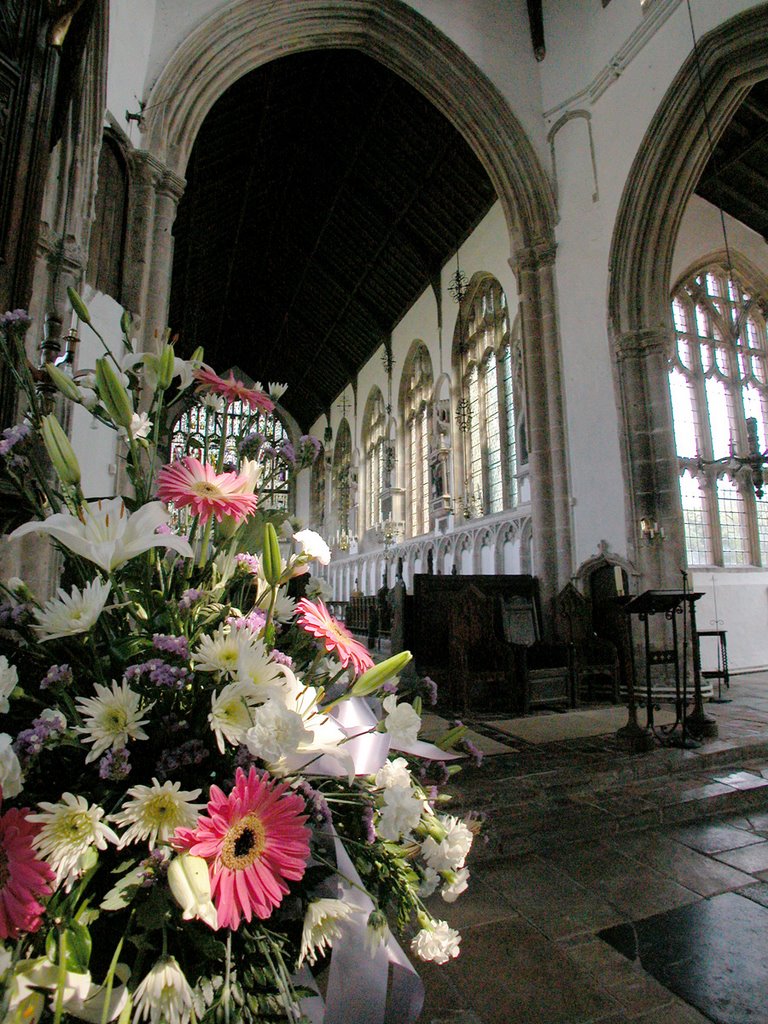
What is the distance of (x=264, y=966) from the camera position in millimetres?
477

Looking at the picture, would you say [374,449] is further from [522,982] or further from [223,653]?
[223,653]

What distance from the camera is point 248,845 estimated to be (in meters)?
0.46

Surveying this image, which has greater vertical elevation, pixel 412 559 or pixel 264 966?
pixel 412 559

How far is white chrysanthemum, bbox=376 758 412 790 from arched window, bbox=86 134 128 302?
207 inches

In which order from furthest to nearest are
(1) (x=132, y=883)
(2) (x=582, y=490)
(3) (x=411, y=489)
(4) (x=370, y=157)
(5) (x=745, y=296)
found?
(3) (x=411, y=489) → (4) (x=370, y=157) → (5) (x=745, y=296) → (2) (x=582, y=490) → (1) (x=132, y=883)

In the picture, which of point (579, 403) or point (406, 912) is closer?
point (406, 912)

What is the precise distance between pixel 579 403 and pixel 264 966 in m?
7.33

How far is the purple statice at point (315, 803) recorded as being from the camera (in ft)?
1.64

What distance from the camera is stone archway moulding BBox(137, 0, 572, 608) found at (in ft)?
21.0

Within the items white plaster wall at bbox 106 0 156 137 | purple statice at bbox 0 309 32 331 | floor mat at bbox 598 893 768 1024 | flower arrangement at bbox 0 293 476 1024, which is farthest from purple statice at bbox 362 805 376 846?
white plaster wall at bbox 106 0 156 137

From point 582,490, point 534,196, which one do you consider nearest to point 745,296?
point 534,196

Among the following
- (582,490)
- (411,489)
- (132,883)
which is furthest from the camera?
(411,489)

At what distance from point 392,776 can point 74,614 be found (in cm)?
32

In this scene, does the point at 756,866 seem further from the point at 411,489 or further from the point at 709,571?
the point at 411,489
